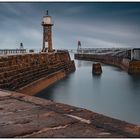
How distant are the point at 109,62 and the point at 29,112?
43781 millimetres

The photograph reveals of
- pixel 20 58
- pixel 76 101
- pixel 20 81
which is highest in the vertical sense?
pixel 20 58

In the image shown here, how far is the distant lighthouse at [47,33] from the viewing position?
30.2 m

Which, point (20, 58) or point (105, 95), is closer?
point (20, 58)

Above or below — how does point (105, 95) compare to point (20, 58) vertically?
below

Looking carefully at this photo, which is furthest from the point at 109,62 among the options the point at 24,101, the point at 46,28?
the point at 24,101

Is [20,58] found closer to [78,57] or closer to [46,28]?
[46,28]

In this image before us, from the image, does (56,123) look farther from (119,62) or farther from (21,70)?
(119,62)

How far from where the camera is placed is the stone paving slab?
3.23 m

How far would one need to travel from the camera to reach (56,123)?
12.1 feet

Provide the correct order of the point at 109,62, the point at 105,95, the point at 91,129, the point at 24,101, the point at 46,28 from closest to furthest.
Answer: the point at 91,129
the point at 24,101
the point at 105,95
the point at 46,28
the point at 109,62

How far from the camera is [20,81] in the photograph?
47.1 ft

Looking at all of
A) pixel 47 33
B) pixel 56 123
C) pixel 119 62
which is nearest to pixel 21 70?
pixel 56 123

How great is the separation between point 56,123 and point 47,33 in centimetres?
2742

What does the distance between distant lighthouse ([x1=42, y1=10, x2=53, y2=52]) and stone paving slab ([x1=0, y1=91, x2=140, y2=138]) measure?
2577cm
